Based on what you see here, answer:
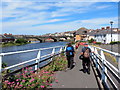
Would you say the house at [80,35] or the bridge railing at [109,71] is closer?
the bridge railing at [109,71]

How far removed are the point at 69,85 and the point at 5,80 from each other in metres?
2.16

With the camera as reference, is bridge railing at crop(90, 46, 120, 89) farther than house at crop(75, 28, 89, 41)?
No

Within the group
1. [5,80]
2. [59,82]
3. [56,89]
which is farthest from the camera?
[59,82]

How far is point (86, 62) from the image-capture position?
25.2ft

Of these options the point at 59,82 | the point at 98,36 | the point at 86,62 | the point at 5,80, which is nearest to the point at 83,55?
the point at 86,62

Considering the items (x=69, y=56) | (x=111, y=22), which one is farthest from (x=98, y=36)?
(x=69, y=56)

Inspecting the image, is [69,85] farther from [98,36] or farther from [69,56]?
[98,36]

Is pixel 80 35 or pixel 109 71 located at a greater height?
pixel 80 35

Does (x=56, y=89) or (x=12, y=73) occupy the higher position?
(x=12, y=73)

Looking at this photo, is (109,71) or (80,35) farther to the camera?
(80,35)

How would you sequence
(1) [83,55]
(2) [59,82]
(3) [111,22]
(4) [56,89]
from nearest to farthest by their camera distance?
(4) [56,89]
(2) [59,82]
(1) [83,55]
(3) [111,22]

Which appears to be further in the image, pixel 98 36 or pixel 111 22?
→ pixel 98 36

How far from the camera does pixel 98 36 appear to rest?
91688 mm

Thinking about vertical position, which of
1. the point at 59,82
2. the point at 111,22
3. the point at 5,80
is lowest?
the point at 59,82
